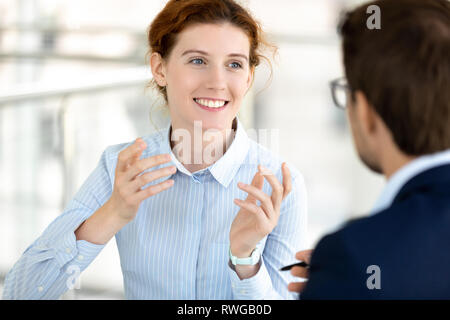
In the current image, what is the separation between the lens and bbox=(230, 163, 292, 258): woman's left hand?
3.47ft

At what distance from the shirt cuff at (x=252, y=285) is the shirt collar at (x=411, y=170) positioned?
15.9 inches

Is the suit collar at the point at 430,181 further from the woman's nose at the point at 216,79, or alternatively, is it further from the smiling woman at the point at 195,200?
the woman's nose at the point at 216,79

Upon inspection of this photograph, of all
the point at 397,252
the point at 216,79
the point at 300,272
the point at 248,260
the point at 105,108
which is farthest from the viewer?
the point at 105,108

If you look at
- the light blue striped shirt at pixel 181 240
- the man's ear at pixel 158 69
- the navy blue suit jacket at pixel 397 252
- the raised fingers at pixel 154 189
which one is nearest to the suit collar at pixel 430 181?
the navy blue suit jacket at pixel 397 252

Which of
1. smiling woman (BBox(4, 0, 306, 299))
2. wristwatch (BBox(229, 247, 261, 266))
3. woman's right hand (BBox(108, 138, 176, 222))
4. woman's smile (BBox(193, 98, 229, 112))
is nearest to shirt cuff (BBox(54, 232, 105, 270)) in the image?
smiling woman (BBox(4, 0, 306, 299))

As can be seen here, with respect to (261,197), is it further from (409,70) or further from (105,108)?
(105,108)

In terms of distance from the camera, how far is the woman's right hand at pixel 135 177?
3.44 feet

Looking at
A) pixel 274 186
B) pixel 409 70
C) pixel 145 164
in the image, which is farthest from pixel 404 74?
pixel 145 164

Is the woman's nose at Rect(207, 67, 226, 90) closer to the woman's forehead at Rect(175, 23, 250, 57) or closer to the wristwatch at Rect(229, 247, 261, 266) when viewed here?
the woman's forehead at Rect(175, 23, 250, 57)

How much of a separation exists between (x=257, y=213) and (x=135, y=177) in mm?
222

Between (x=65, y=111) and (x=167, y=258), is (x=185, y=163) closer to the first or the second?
(x=167, y=258)

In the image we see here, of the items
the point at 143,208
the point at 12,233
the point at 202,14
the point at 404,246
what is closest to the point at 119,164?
the point at 143,208

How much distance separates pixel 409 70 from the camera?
0.78 m

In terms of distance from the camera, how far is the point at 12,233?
2746mm
